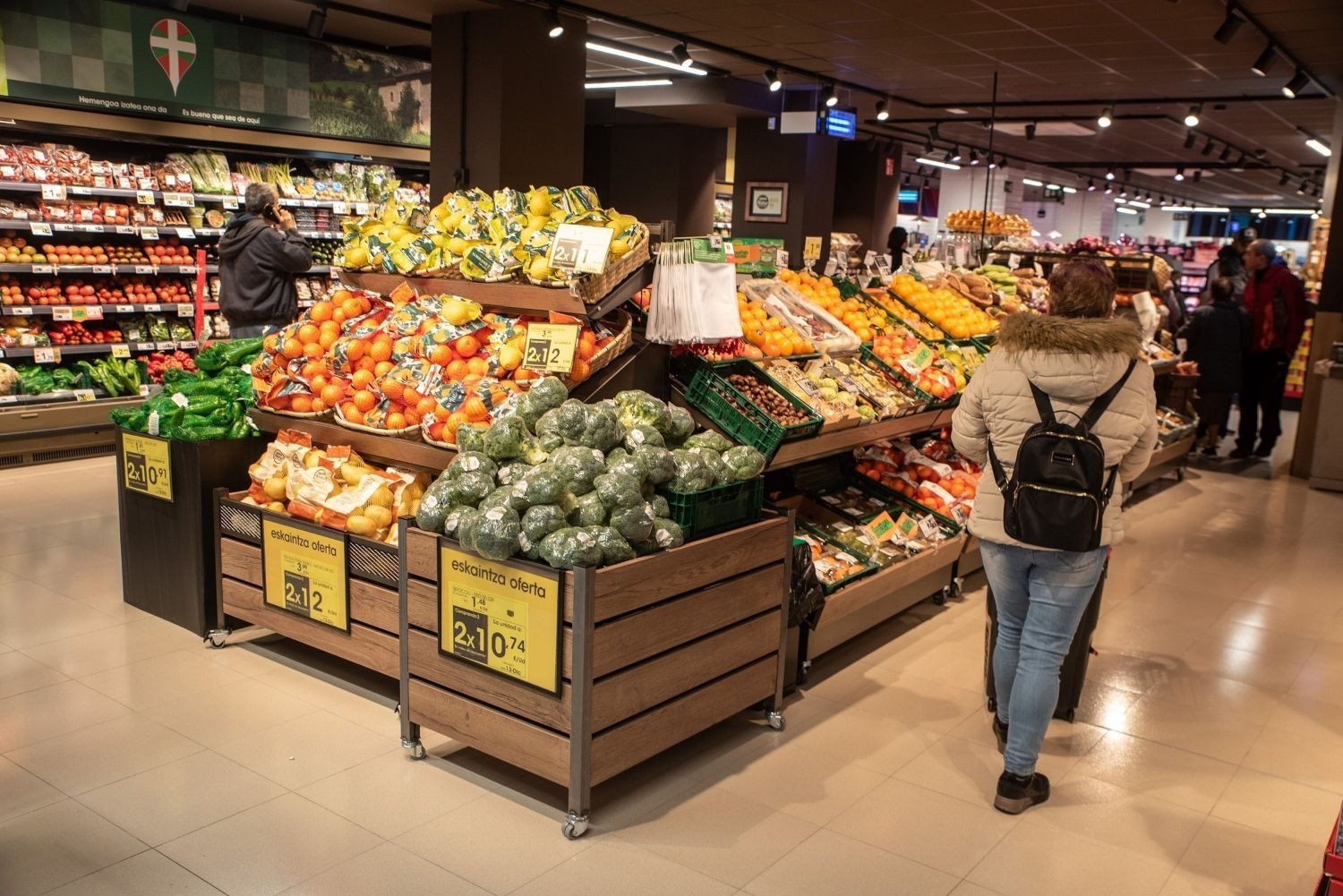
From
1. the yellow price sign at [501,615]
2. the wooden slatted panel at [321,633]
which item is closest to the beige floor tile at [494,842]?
the yellow price sign at [501,615]

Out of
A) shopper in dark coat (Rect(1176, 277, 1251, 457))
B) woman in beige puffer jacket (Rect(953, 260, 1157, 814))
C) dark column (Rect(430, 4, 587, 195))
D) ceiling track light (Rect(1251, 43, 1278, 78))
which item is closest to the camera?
woman in beige puffer jacket (Rect(953, 260, 1157, 814))

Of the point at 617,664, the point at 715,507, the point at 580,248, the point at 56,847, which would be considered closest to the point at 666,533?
the point at 715,507

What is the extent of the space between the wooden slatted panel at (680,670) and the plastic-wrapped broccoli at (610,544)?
0.33m

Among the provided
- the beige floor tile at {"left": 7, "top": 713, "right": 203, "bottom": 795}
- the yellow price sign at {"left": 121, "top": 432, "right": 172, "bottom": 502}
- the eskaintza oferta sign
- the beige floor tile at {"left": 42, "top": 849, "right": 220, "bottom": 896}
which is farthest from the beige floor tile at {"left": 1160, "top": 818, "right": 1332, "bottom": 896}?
the eskaintza oferta sign

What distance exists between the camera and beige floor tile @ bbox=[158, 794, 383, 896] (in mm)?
2709

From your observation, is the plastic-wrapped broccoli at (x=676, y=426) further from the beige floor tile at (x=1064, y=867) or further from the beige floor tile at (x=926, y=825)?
the beige floor tile at (x=1064, y=867)

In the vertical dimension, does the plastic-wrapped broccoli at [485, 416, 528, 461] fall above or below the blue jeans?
above

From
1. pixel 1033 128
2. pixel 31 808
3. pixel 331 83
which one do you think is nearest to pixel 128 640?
pixel 31 808

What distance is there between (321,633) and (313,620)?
5 centimetres

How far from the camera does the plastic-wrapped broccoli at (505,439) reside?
3217 mm

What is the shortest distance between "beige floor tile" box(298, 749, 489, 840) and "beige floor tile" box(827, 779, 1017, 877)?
3.67 ft

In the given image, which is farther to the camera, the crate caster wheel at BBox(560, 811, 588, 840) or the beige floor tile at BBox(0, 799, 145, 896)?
the crate caster wheel at BBox(560, 811, 588, 840)

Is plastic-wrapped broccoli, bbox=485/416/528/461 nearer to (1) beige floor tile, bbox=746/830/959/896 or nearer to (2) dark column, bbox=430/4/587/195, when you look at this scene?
(1) beige floor tile, bbox=746/830/959/896

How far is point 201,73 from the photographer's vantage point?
310 inches
